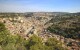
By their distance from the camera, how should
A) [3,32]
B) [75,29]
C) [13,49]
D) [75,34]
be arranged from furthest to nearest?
[75,29]
[75,34]
[3,32]
[13,49]

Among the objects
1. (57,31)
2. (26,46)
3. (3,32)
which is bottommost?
(57,31)

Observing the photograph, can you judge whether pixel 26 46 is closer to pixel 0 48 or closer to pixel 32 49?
pixel 32 49

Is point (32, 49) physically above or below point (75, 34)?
above

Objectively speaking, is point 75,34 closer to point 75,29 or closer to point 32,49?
point 75,29

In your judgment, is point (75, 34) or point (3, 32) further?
point (75, 34)

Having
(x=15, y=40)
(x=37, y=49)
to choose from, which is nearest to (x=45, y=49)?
(x=37, y=49)

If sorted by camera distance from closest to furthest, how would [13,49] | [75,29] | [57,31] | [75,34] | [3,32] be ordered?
[13,49], [3,32], [75,34], [75,29], [57,31]

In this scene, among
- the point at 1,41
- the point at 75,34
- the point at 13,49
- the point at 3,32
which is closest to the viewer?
the point at 13,49

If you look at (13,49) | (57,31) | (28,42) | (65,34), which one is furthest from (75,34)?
(13,49)

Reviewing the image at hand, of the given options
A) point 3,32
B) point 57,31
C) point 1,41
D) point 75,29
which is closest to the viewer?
point 1,41
